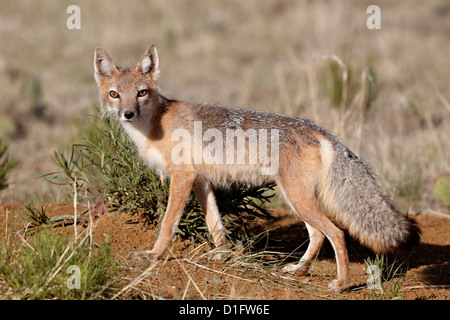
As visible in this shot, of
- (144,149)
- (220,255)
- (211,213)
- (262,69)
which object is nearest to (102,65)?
(144,149)

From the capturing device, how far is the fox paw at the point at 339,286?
4.78m

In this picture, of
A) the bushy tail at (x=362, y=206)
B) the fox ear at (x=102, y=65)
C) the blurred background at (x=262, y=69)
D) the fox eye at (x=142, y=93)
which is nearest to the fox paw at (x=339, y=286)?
the bushy tail at (x=362, y=206)

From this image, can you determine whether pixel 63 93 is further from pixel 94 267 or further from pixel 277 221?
pixel 94 267

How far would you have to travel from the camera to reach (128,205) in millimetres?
5363

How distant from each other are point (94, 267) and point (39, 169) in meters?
7.40

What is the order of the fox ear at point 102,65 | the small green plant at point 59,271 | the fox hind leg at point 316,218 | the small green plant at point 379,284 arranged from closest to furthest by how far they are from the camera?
the small green plant at point 59,271
the small green plant at point 379,284
the fox hind leg at point 316,218
the fox ear at point 102,65

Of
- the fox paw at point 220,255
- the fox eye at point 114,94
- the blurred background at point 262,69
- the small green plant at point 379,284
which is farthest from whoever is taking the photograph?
the blurred background at point 262,69

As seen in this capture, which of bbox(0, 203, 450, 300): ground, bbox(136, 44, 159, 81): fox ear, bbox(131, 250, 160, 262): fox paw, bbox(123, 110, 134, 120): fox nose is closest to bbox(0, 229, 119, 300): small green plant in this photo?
bbox(0, 203, 450, 300): ground

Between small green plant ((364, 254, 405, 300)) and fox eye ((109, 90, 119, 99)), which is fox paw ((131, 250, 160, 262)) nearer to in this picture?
fox eye ((109, 90, 119, 99))

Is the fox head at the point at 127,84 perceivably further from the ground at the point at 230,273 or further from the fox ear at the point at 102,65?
the ground at the point at 230,273

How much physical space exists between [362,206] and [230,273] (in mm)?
1439

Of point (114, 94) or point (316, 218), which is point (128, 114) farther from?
point (316, 218)

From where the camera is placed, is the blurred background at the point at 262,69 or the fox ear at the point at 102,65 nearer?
the fox ear at the point at 102,65

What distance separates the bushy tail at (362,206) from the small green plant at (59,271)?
7.25 feet
